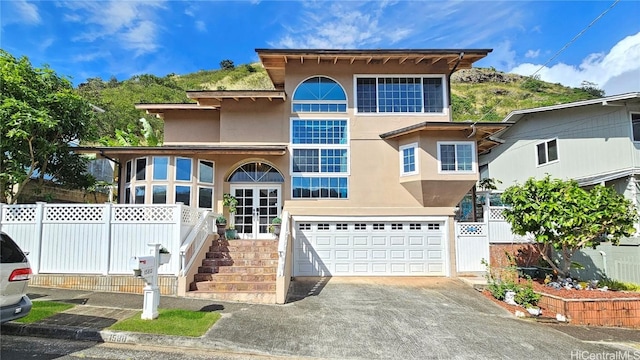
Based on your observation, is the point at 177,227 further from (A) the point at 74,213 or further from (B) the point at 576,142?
(B) the point at 576,142

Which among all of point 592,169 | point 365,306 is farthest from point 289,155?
point 592,169

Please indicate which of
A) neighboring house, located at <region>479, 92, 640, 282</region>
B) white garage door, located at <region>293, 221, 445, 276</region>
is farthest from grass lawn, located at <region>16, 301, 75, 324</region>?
neighboring house, located at <region>479, 92, 640, 282</region>

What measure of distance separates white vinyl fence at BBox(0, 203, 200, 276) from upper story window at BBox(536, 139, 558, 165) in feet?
55.6

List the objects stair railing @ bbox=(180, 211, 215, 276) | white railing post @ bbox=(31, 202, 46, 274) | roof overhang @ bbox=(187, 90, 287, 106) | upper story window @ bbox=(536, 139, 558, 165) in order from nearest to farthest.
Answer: stair railing @ bbox=(180, 211, 215, 276)
white railing post @ bbox=(31, 202, 46, 274)
roof overhang @ bbox=(187, 90, 287, 106)
upper story window @ bbox=(536, 139, 558, 165)

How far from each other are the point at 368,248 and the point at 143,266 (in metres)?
8.43

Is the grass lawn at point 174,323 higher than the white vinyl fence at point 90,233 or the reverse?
the reverse

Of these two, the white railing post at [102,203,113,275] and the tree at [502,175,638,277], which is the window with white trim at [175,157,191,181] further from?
the tree at [502,175,638,277]

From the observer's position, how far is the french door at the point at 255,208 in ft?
47.4

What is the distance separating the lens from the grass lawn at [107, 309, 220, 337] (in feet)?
21.6

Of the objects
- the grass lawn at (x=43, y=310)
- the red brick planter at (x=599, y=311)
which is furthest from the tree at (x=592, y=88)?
the grass lawn at (x=43, y=310)

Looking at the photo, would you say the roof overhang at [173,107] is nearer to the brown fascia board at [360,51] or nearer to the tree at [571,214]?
the brown fascia board at [360,51]

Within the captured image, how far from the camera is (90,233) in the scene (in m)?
10.3

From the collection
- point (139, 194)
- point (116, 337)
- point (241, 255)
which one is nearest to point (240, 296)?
point (241, 255)

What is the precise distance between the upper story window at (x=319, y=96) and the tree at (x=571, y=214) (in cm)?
765
